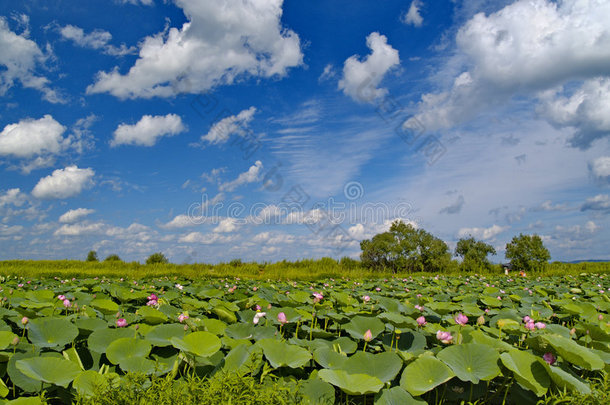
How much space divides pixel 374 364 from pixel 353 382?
27 cm

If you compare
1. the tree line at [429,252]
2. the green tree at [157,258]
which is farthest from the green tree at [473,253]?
the green tree at [157,258]

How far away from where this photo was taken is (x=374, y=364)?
1.91 m

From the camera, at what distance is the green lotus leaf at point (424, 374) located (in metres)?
1.69

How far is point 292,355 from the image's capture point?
196 cm

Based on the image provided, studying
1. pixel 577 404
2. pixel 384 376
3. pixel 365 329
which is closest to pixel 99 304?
pixel 365 329

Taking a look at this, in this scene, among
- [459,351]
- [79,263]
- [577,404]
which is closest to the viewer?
[577,404]

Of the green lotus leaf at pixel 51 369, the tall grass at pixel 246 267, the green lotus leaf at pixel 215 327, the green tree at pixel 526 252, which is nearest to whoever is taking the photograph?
the green lotus leaf at pixel 51 369

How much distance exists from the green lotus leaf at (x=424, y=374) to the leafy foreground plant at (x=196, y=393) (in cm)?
54

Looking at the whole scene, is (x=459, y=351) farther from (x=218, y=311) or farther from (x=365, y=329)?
(x=218, y=311)

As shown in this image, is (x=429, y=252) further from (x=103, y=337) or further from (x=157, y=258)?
(x=103, y=337)

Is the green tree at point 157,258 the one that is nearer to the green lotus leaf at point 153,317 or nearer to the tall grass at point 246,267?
the tall grass at point 246,267

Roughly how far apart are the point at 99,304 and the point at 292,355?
6.16ft

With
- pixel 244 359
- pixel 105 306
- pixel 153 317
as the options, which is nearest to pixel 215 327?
pixel 153 317

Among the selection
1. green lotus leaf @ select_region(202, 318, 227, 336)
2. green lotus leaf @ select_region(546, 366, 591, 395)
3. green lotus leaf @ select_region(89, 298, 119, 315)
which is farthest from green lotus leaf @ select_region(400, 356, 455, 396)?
green lotus leaf @ select_region(89, 298, 119, 315)
